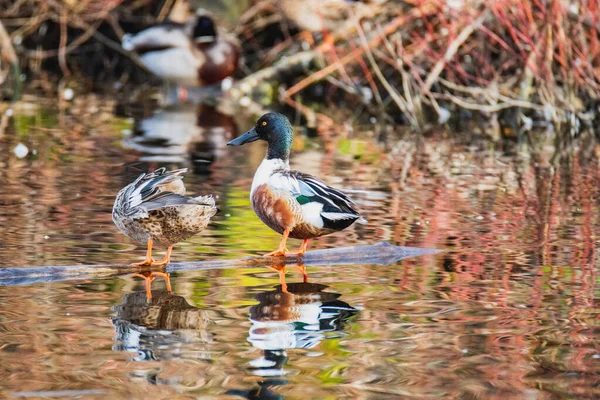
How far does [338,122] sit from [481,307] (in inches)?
424

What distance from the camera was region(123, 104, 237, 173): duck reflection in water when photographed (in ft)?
40.3

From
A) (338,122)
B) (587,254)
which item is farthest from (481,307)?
(338,122)

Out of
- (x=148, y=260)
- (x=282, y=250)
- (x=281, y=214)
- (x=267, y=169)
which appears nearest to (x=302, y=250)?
(x=282, y=250)

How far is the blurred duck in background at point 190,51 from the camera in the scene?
18297mm

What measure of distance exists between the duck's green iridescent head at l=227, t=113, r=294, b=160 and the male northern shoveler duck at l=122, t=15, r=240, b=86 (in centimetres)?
1074

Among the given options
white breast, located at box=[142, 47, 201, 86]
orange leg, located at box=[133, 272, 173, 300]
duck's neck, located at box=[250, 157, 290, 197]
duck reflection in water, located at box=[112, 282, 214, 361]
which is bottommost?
duck reflection in water, located at box=[112, 282, 214, 361]

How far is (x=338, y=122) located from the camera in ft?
54.9

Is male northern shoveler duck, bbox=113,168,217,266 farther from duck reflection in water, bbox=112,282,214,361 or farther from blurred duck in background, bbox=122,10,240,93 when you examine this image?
blurred duck in background, bbox=122,10,240,93

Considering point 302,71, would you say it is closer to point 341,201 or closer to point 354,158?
point 354,158

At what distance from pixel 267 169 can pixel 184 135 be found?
23.4 ft

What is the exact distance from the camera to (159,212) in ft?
21.4

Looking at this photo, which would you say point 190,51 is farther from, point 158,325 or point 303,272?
point 158,325

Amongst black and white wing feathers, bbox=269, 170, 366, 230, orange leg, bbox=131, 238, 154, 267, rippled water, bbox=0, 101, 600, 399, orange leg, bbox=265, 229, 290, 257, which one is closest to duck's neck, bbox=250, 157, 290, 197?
black and white wing feathers, bbox=269, 170, 366, 230

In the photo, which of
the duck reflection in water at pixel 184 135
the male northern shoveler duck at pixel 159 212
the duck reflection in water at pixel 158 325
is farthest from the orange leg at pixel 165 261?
the duck reflection in water at pixel 184 135
